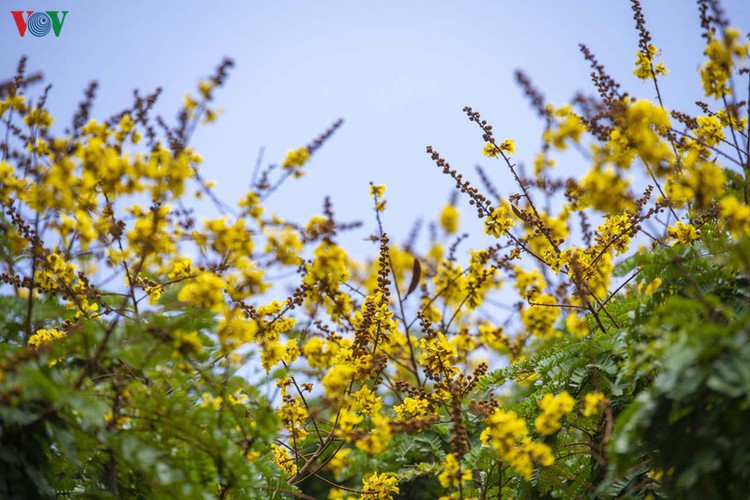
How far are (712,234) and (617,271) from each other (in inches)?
Result: 27.1

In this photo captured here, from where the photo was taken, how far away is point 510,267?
406 cm

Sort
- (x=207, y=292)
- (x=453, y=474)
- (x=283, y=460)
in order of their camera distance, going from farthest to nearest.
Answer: (x=283, y=460), (x=453, y=474), (x=207, y=292)

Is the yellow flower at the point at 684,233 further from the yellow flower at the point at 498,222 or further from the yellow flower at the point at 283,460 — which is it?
the yellow flower at the point at 283,460

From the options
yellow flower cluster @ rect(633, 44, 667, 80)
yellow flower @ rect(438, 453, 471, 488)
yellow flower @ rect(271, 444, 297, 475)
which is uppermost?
yellow flower cluster @ rect(633, 44, 667, 80)

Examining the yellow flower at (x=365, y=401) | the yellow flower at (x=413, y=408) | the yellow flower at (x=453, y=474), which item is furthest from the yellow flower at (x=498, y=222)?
the yellow flower at (x=453, y=474)

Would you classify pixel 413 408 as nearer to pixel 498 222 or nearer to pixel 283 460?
pixel 283 460

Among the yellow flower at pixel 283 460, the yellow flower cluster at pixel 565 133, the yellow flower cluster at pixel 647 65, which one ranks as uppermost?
the yellow flower cluster at pixel 647 65

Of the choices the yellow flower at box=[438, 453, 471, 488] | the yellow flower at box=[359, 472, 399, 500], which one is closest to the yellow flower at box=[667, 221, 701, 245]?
the yellow flower at box=[438, 453, 471, 488]

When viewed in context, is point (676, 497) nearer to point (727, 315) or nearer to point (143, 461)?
point (727, 315)

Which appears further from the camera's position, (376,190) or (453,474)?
(376,190)

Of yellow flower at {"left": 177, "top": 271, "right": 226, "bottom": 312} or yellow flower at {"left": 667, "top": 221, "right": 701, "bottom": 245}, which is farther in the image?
yellow flower at {"left": 667, "top": 221, "right": 701, "bottom": 245}

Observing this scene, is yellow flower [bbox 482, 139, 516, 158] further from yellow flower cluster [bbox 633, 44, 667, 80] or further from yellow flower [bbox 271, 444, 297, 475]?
yellow flower [bbox 271, 444, 297, 475]

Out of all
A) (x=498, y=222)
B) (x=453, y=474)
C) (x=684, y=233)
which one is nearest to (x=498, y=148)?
(x=498, y=222)

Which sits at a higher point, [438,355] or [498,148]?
A: [498,148]
